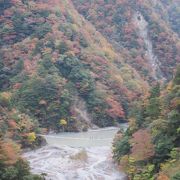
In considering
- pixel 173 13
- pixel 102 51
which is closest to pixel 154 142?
pixel 102 51

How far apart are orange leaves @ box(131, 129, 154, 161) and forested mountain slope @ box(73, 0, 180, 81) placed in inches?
3205

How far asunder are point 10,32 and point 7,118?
35288 mm

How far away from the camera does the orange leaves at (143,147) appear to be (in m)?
47.0

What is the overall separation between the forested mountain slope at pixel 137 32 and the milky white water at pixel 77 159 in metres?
49.9

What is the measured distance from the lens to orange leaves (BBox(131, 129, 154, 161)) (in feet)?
154

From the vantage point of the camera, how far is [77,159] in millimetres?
65875

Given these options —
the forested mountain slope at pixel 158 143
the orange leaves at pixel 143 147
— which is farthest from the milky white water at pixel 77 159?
the orange leaves at pixel 143 147

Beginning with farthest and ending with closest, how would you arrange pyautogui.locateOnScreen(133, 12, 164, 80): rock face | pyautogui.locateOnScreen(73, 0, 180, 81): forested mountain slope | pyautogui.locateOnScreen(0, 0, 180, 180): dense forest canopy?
1. pyautogui.locateOnScreen(133, 12, 164, 80): rock face
2. pyautogui.locateOnScreen(73, 0, 180, 81): forested mountain slope
3. pyautogui.locateOnScreen(0, 0, 180, 180): dense forest canopy

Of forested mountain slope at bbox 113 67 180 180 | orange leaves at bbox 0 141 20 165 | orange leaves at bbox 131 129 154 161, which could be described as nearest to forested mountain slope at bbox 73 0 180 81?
forested mountain slope at bbox 113 67 180 180

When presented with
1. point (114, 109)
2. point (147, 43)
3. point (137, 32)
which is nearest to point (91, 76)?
point (114, 109)

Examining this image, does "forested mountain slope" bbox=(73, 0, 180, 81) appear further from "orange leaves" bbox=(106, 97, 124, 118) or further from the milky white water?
the milky white water

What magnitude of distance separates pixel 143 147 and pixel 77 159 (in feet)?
65.3

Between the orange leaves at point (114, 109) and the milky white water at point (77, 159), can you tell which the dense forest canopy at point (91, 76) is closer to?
the orange leaves at point (114, 109)

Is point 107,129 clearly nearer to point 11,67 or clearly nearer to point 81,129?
point 81,129
